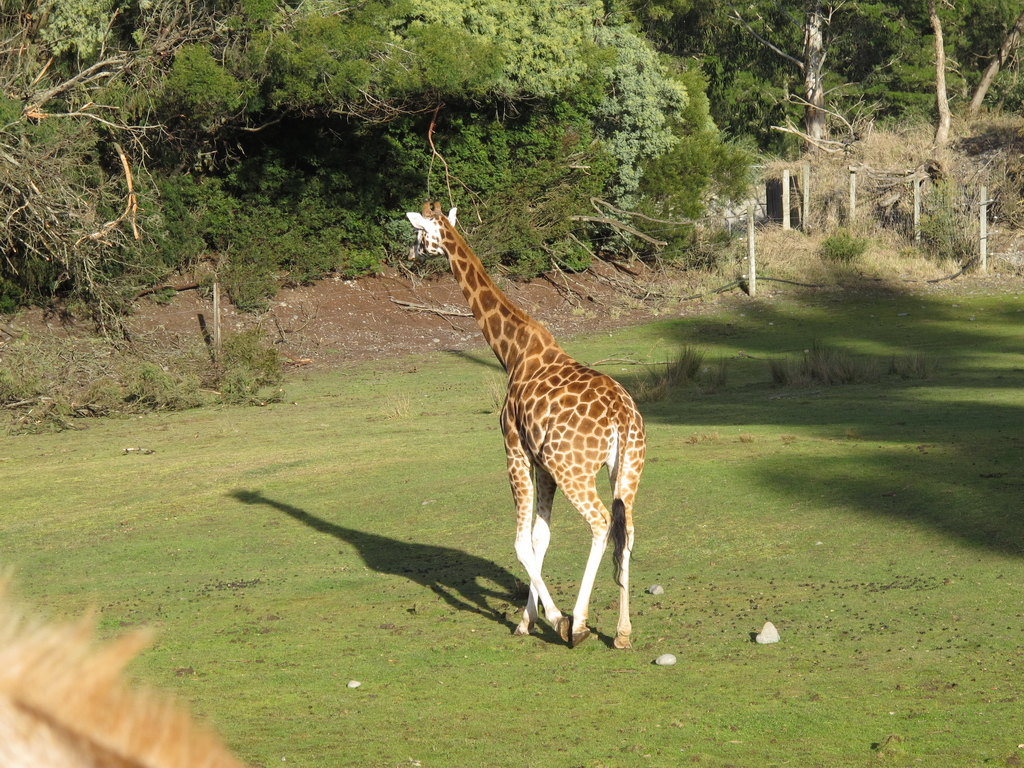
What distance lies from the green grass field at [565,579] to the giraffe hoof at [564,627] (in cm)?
14

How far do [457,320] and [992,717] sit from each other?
21.8 metres

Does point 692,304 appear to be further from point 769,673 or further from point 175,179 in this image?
point 769,673

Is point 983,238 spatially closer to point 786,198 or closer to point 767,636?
point 786,198

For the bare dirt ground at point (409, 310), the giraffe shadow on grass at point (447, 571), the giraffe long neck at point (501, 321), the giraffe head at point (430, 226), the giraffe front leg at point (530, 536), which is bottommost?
the bare dirt ground at point (409, 310)

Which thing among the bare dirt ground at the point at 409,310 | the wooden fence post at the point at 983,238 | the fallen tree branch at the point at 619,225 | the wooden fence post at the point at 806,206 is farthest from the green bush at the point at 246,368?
the wooden fence post at the point at 983,238

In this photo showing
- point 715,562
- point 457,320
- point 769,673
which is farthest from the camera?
point 457,320

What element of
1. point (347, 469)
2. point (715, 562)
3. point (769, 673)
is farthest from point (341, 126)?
point (769, 673)

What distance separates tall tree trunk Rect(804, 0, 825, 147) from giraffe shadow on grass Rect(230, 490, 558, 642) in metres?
34.3

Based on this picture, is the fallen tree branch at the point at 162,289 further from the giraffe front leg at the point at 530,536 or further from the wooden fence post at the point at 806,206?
the giraffe front leg at the point at 530,536

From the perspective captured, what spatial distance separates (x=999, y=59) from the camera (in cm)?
4159

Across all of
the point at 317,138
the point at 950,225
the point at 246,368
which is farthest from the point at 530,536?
the point at 950,225

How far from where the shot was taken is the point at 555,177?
28.1 m

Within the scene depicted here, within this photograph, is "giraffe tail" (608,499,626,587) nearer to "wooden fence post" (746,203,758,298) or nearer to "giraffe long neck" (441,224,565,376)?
"giraffe long neck" (441,224,565,376)

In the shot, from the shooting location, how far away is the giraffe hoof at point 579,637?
665 cm
